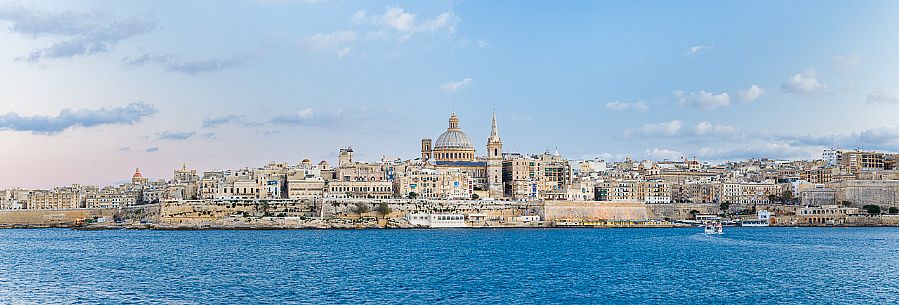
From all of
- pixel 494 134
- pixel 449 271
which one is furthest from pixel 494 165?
pixel 449 271

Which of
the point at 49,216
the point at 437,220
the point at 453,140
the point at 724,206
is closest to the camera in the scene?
the point at 437,220

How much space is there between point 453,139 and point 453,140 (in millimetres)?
91

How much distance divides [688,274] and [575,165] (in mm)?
59786

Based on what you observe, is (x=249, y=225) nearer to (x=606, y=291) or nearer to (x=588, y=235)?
(x=588, y=235)

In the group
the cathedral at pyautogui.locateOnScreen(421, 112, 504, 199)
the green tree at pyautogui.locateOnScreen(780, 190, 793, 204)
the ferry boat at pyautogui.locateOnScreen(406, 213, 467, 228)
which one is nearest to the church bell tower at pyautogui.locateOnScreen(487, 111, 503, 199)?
the cathedral at pyautogui.locateOnScreen(421, 112, 504, 199)

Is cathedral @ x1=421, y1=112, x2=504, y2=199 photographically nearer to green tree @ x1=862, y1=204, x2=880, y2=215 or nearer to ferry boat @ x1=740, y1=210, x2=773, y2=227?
ferry boat @ x1=740, y1=210, x2=773, y2=227

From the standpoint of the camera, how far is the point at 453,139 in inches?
3029

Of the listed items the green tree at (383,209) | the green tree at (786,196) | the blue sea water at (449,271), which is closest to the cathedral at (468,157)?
the green tree at (383,209)

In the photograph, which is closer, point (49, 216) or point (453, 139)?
point (49, 216)

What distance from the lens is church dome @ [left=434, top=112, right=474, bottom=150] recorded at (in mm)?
76438

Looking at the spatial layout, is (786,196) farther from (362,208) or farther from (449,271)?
(449,271)

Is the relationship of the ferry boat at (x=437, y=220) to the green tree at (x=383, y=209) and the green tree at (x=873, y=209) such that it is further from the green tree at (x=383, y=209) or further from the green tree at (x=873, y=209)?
the green tree at (x=873, y=209)

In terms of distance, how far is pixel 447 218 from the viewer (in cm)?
6041

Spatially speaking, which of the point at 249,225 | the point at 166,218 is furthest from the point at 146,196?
the point at 249,225
